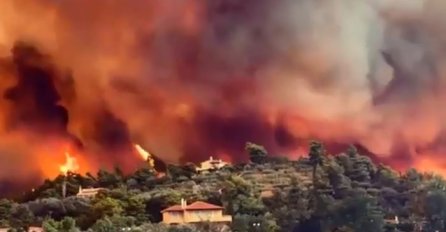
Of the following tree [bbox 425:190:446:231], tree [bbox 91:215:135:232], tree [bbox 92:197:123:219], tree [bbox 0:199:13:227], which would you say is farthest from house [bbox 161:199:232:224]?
tree [bbox 425:190:446:231]

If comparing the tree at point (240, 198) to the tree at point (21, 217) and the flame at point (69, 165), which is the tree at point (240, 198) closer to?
the tree at point (21, 217)

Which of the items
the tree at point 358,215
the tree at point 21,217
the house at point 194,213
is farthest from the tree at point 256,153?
the tree at point 21,217

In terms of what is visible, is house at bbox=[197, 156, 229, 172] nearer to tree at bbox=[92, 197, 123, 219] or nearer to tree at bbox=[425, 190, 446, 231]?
tree at bbox=[92, 197, 123, 219]

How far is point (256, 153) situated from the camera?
84.0 ft

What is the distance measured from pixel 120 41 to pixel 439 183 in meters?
9.26

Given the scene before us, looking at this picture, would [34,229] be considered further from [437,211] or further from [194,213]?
[437,211]

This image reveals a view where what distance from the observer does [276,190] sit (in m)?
22.9

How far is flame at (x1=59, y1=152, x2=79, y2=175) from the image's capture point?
25.4 meters

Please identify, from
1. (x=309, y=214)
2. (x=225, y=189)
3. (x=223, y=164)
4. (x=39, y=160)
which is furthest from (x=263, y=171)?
(x=39, y=160)

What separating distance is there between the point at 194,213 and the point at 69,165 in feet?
17.2

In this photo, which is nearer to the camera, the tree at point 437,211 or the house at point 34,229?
the house at point 34,229

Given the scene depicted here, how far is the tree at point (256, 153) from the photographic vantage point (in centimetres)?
2559

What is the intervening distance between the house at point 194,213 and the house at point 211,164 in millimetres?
3068

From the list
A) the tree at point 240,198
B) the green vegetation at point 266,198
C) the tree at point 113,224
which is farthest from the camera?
the tree at point 240,198
